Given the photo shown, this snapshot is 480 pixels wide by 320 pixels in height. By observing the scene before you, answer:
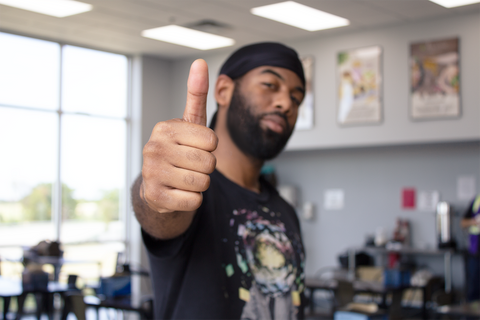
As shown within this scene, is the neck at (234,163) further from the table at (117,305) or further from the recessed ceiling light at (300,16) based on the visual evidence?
the recessed ceiling light at (300,16)

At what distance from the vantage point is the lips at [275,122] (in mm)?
1546

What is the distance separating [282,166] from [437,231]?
249 cm

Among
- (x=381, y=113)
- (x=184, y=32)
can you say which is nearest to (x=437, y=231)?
(x=381, y=113)

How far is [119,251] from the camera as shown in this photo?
8.05m

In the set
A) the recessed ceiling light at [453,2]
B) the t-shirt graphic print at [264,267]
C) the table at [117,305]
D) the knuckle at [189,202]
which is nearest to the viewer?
the knuckle at [189,202]

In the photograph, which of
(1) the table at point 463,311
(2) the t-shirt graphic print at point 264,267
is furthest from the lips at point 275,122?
(1) the table at point 463,311

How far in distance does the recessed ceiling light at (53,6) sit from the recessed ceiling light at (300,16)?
186cm

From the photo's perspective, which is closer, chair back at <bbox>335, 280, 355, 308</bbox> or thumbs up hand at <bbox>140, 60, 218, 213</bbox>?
thumbs up hand at <bbox>140, 60, 218, 213</bbox>

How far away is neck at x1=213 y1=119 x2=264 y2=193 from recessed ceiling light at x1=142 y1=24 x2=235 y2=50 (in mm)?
5204

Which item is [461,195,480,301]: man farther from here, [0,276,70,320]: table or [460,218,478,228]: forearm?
[0,276,70,320]: table

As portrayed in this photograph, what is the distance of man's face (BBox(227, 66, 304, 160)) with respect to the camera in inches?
60.9

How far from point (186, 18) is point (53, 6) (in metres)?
1.44

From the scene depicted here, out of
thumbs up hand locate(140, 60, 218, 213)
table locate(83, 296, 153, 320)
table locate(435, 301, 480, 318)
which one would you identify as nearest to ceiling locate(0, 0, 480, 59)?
table locate(83, 296, 153, 320)

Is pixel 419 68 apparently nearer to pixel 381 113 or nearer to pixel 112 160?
pixel 381 113
